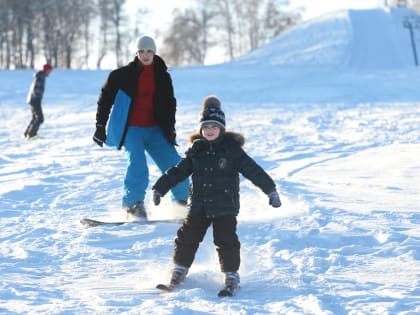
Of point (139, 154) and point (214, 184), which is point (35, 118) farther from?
point (214, 184)

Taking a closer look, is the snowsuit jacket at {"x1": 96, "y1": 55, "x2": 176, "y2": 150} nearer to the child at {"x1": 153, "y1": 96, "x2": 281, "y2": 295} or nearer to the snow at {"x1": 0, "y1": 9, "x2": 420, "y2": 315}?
the snow at {"x1": 0, "y1": 9, "x2": 420, "y2": 315}

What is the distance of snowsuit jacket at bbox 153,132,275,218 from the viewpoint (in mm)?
4125

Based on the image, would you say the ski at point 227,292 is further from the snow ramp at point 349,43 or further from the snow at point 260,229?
the snow ramp at point 349,43

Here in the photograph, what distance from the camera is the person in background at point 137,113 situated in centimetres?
556

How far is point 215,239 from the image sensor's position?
4160 millimetres

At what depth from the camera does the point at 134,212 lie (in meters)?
5.62

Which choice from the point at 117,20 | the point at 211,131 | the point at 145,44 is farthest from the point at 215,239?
the point at 117,20

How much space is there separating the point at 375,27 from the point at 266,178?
34629 mm

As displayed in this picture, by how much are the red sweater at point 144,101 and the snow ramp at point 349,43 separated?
83.5 feet

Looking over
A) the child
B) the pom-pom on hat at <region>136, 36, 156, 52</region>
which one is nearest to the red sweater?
the pom-pom on hat at <region>136, 36, 156, 52</region>

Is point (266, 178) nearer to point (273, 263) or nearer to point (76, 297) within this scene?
point (273, 263)

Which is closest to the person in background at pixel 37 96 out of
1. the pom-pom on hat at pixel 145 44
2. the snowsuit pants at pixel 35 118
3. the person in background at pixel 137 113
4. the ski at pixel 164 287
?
the snowsuit pants at pixel 35 118

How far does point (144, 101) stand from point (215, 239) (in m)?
1.88

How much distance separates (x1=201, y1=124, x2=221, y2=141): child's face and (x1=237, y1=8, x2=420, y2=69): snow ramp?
26.8m
